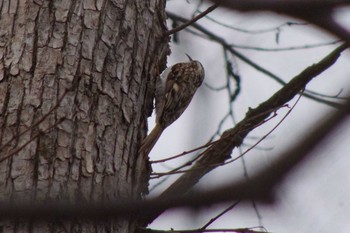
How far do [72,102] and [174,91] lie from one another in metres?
1.87

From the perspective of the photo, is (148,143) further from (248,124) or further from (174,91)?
(174,91)

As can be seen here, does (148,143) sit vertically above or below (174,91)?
below

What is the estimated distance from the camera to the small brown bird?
4031 mm

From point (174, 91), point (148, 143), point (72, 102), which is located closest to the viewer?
point (72, 102)

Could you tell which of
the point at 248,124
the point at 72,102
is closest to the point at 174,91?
the point at 248,124

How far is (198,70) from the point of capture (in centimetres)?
487

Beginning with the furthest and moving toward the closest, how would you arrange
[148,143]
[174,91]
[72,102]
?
[174,91], [148,143], [72,102]

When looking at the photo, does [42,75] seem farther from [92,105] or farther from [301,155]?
[301,155]

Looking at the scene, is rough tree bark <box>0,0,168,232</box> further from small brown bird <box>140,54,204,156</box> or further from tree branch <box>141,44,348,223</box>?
small brown bird <box>140,54,204,156</box>

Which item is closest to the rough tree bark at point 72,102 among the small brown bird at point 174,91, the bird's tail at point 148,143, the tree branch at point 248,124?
the bird's tail at point 148,143

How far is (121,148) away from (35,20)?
2.28 feet

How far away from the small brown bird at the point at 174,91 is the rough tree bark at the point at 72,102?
2.17 ft

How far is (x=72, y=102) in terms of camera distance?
8.58 ft

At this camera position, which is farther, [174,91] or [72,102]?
[174,91]
